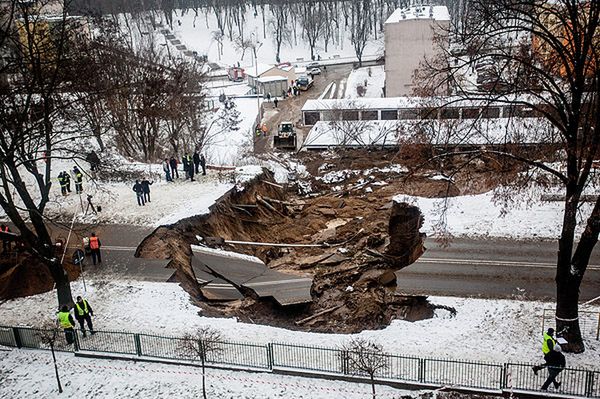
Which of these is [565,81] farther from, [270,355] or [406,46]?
[406,46]

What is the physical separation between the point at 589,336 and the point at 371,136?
2942 centimetres

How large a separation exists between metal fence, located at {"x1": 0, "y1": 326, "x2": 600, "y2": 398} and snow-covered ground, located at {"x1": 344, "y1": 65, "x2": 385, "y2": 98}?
50889 millimetres

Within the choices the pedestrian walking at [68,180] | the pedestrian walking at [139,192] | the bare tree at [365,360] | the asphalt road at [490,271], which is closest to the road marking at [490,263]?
the asphalt road at [490,271]

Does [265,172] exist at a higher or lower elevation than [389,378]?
higher

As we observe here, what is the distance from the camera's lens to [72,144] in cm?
4209

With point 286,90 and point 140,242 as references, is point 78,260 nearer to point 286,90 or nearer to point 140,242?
point 140,242

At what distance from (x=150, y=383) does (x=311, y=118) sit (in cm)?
3795

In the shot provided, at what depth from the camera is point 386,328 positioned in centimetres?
1803

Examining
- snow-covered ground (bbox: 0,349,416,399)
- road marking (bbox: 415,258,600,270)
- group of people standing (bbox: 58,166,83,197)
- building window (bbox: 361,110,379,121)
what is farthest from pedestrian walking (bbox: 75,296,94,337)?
building window (bbox: 361,110,379,121)

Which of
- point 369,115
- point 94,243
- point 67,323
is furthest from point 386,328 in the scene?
point 369,115

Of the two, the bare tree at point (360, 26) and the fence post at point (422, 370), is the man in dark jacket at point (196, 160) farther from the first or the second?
the bare tree at point (360, 26)

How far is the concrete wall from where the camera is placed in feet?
188

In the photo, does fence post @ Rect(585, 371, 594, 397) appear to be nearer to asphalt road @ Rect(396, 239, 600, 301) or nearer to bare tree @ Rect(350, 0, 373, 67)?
asphalt road @ Rect(396, 239, 600, 301)

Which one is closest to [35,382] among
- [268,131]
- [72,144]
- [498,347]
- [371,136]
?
[498,347]
